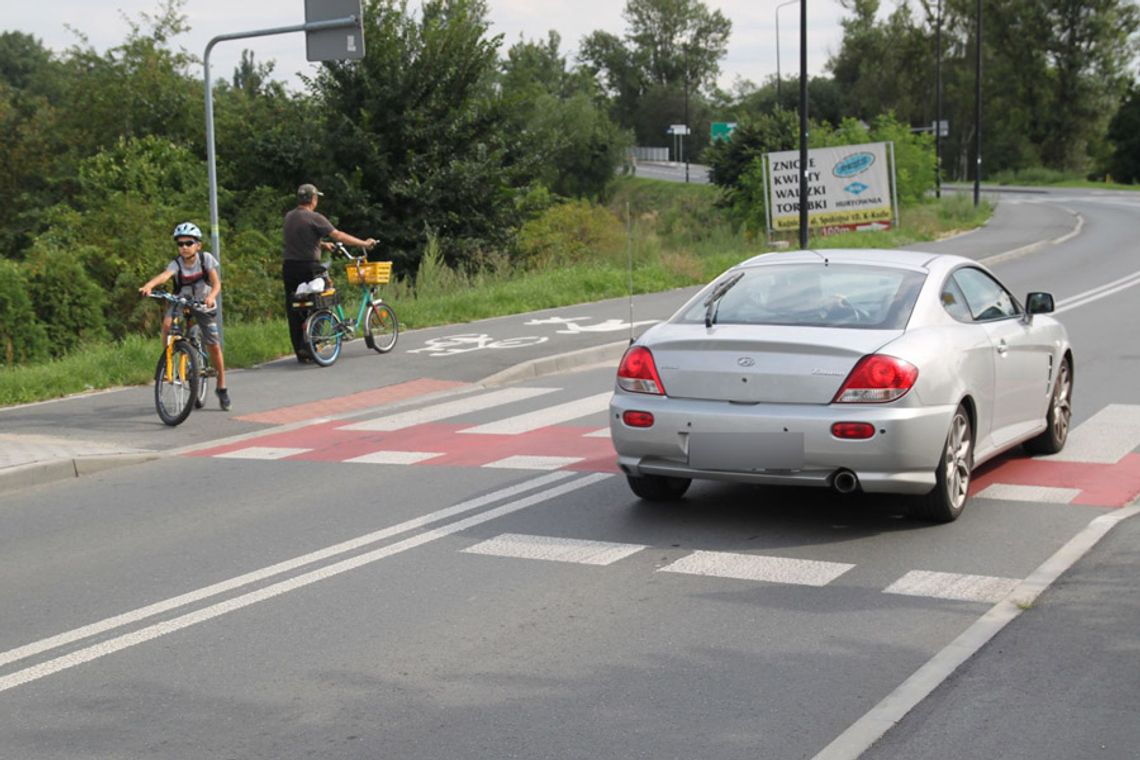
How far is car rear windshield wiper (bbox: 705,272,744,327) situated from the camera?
8.55 metres

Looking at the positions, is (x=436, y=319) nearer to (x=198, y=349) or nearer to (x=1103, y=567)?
(x=198, y=349)

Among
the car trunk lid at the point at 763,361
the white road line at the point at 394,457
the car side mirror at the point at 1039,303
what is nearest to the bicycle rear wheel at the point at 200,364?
the white road line at the point at 394,457

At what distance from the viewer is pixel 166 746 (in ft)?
16.1

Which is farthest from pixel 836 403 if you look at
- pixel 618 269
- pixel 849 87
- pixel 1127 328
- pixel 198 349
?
pixel 849 87

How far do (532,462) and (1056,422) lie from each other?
358 cm

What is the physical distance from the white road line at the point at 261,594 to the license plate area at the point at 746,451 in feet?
4.34

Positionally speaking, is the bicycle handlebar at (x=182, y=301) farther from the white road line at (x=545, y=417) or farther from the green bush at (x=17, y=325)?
the green bush at (x=17, y=325)

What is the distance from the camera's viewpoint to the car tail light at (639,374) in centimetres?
822

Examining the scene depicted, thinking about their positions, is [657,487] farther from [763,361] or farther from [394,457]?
[394,457]

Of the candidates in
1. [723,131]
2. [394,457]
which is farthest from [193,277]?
[723,131]

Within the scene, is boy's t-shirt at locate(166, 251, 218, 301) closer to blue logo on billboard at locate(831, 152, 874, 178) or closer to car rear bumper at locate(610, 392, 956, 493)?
car rear bumper at locate(610, 392, 956, 493)

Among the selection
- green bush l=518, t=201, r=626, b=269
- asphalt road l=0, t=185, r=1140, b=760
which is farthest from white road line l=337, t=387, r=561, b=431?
green bush l=518, t=201, r=626, b=269

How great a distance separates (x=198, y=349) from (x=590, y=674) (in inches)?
322

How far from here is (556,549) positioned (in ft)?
25.2
